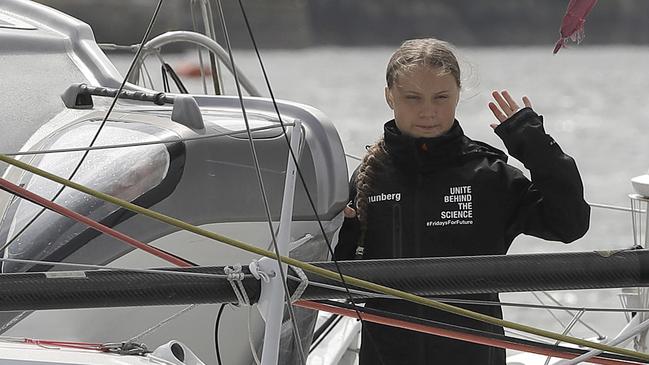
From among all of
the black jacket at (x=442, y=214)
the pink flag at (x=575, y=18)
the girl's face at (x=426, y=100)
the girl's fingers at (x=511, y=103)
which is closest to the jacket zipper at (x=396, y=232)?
the black jacket at (x=442, y=214)

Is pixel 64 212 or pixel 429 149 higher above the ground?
pixel 429 149

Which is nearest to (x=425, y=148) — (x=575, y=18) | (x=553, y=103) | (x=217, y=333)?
(x=575, y=18)

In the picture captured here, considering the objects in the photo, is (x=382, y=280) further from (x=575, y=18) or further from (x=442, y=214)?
(x=575, y=18)

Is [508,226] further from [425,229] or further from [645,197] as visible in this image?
[645,197]

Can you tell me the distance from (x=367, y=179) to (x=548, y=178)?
303 millimetres

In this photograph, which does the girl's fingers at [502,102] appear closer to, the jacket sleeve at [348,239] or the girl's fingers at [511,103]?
the girl's fingers at [511,103]

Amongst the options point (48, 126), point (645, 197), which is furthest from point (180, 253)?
point (645, 197)

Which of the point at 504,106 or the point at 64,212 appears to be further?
the point at 504,106

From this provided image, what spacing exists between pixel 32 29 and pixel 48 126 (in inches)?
13.1

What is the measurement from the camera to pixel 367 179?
2.08 metres

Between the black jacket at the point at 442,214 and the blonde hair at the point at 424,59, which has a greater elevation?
the blonde hair at the point at 424,59

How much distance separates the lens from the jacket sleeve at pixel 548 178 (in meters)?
1.92

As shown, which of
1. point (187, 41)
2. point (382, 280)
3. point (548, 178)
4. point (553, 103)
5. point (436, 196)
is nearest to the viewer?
point (382, 280)

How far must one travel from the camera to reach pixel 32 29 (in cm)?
239
